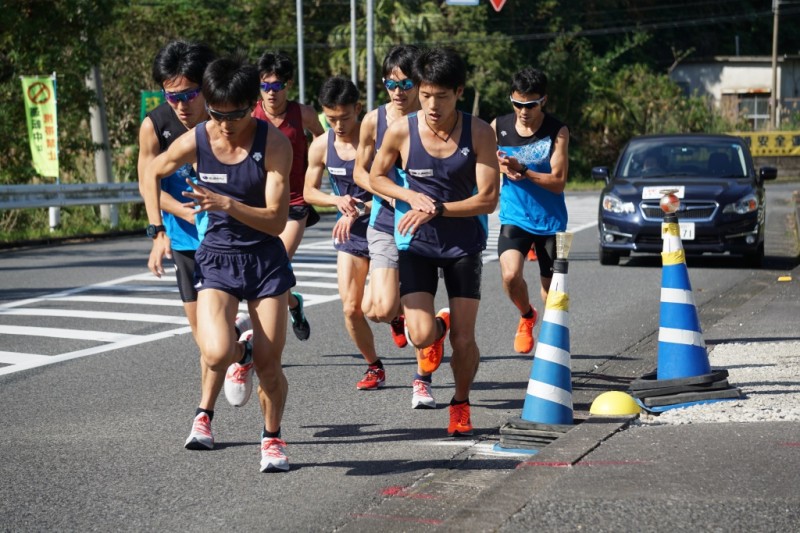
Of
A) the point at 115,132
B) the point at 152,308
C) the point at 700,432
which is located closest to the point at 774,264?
the point at 152,308

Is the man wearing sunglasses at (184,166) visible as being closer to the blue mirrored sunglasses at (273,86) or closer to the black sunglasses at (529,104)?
the blue mirrored sunglasses at (273,86)

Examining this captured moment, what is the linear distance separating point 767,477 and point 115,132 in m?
29.2

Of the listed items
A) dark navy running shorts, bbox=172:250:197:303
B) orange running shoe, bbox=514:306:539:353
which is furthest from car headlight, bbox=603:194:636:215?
dark navy running shorts, bbox=172:250:197:303

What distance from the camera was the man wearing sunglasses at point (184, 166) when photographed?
686 centimetres

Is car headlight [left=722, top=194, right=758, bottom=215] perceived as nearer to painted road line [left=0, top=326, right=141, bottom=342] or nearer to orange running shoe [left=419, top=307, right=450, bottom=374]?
painted road line [left=0, top=326, right=141, bottom=342]

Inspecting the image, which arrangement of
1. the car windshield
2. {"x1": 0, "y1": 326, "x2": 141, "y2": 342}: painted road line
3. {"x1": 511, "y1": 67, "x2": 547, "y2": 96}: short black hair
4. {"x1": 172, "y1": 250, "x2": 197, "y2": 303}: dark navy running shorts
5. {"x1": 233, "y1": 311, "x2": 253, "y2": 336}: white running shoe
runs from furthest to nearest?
the car windshield
{"x1": 0, "y1": 326, "x2": 141, "y2": 342}: painted road line
{"x1": 511, "y1": 67, "x2": 547, "y2": 96}: short black hair
{"x1": 172, "y1": 250, "x2": 197, "y2": 303}: dark navy running shorts
{"x1": 233, "y1": 311, "x2": 253, "y2": 336}: white running shoe

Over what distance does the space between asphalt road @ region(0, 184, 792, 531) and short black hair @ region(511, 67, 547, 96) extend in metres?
1.96

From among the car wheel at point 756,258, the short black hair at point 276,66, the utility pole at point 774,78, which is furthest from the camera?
the utility pole at point 774,78

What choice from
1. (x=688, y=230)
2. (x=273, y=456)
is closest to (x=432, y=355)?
(x=273, y=456)

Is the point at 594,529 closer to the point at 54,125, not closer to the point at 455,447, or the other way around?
the point at 455,447

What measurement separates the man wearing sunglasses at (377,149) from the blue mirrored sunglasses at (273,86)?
0.99 m

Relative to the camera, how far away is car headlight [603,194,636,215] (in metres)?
17.5

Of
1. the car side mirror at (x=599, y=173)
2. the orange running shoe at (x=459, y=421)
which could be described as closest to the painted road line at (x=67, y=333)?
the orange running shoe at (x=459, y=421)

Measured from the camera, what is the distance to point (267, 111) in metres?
9.08
